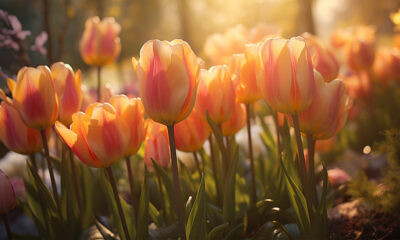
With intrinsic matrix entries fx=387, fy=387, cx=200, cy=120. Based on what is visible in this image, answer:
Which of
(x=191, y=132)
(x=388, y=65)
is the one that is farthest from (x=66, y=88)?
(x=388, y=65)

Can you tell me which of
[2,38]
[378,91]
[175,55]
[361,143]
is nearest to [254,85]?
[175,55]

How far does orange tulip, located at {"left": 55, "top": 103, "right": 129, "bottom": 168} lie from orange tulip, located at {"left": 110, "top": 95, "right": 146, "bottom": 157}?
0.09ft

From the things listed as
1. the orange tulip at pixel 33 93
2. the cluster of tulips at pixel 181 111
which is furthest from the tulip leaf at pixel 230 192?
the orange tulip at pixel 33 93

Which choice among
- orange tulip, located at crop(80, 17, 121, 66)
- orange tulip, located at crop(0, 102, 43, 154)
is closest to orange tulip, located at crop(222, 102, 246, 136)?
orange tulip, located at crop(0, 102, 43, 154)

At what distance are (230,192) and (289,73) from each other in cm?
50

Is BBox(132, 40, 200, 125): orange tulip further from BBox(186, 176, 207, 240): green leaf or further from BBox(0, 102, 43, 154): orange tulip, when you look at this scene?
BBox(0, 102, 43, 154): orange tulip

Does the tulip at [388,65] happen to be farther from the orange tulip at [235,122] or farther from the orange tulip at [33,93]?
the orange tulip at [33,93]

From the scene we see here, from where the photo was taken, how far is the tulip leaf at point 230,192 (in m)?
1.36

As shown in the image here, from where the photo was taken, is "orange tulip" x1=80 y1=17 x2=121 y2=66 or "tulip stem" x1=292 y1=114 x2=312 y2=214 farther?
"orange tulip" x1=80 y1=17 x2=121 y2=66

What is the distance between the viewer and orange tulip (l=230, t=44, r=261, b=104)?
1463mm

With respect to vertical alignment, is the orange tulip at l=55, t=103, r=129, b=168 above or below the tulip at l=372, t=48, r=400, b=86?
above

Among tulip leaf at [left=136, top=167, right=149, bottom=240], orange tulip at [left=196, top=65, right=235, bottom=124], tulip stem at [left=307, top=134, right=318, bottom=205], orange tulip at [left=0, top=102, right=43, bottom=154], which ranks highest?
orange tulip at [left=196, top=65, right=235, bottom=124]

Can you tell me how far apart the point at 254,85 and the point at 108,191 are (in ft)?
2.21

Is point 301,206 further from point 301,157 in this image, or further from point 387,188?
point 387,188
